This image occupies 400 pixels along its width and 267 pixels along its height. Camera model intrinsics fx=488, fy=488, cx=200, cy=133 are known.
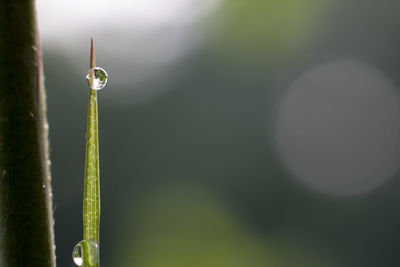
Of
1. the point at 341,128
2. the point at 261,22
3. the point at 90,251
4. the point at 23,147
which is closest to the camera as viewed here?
the point at 23,147

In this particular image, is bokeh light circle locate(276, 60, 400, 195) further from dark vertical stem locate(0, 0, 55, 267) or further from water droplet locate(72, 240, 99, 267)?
dark vertical stem locate(0, 0, 55, 267)

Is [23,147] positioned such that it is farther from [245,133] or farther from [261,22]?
[245,133]

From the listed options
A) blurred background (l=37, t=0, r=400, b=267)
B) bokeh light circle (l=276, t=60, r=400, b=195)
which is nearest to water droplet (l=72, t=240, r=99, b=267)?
blurred background (l=37, t=0, r=400, b=267)

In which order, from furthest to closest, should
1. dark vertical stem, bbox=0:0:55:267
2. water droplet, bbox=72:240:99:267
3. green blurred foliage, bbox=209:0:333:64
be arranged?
green blurred foliage, bbox=209:0:333:64
water droplet, bbox=72:240:99:267
dark vertical stem, bbox=0:0:55:267

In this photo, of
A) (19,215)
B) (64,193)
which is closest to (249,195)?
(64,193)

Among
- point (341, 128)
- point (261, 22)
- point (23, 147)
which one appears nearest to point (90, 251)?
point (23, 147)

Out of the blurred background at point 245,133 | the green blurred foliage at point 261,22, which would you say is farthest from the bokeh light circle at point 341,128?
the green blurred foliage at point 261,22
